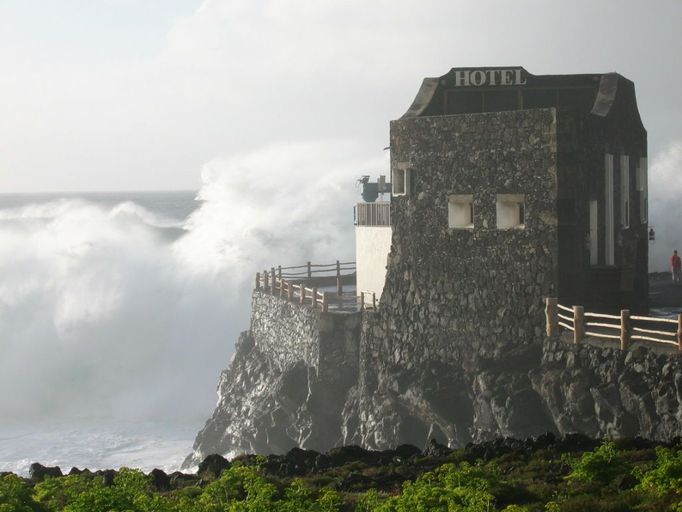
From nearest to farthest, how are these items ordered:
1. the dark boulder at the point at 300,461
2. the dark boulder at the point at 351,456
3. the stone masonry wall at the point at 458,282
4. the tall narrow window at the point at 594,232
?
the dark boulder at the point at 300,461, the dark boulder at the point at 351,456, the stone masonry wall at the point at 458,282, the tall narrow window at the point at 594,232

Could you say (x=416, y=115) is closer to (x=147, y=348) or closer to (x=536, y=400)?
(x=536, y=400)

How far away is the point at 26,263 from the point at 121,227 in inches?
393

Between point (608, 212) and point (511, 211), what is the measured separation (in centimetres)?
263

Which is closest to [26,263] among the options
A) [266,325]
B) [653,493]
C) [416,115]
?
[266,325]

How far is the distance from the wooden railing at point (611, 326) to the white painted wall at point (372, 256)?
8.40 meters

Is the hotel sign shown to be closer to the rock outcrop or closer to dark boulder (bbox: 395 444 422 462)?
the rock outcrop

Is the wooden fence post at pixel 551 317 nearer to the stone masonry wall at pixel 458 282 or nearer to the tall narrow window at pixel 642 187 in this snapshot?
the stone masonry wall at pixel 458 282

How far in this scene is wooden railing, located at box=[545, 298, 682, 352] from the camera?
23.4 metres

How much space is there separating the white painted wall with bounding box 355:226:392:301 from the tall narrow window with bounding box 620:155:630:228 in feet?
22.1

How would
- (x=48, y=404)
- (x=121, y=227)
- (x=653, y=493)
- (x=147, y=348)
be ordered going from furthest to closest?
(x=121, y=227)
(x=147, y=348)
(x=48, y=404)
(x=653, y=493)

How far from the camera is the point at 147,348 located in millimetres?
51906

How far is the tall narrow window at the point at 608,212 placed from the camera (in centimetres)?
2903

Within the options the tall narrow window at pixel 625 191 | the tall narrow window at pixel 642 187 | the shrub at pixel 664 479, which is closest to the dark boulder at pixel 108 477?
the shrub at pixel 664 479

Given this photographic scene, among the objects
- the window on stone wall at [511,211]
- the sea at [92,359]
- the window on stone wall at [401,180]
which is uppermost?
the window on stone wall at [401,180]
